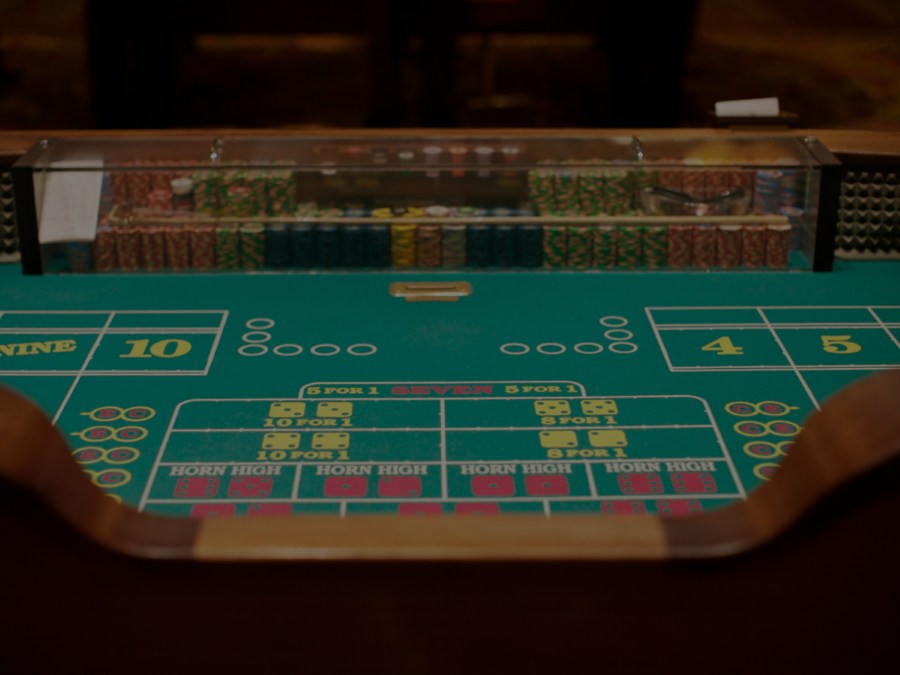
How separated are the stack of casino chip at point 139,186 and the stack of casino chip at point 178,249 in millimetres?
214

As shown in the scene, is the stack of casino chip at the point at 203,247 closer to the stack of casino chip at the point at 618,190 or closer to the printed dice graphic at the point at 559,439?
the stack of casino chip at the point at 618,190

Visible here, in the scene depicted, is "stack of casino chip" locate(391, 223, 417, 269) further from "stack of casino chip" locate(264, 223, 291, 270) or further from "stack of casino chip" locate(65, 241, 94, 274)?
"stack of casino chip" locate(65, 241, 94, 274)

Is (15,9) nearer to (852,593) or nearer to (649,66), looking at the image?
(649,66)

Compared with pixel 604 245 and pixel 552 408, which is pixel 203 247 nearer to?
pixel 604 245

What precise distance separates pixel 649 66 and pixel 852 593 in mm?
5275

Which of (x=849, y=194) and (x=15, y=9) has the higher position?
(x=15, y=9)

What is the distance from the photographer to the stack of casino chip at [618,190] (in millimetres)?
3438

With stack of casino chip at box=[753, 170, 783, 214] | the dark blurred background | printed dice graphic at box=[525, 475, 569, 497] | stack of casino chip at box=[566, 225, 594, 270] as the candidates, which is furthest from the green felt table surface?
the dark blurred background

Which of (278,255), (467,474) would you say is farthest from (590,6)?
(467,474)

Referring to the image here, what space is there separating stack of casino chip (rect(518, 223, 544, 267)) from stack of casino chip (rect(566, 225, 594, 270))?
0.31 feet

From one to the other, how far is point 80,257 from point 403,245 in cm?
110

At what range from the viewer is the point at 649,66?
5.77 metres

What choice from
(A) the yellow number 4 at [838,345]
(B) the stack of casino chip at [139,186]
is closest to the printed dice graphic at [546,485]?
(A) the yellow number 4 at [838,345]

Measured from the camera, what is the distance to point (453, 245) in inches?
129
